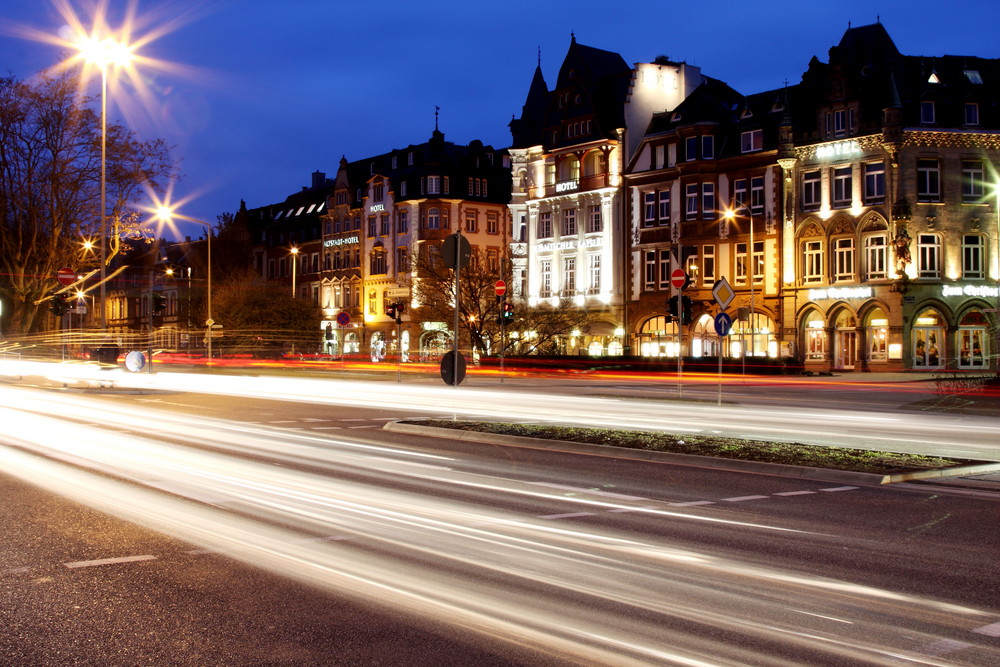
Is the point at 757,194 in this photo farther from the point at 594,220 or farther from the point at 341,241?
the point at 341,241

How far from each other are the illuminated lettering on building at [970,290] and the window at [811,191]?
305 inches

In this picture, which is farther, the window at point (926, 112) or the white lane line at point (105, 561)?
the window at point (926, 112)

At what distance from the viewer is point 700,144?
5838cm

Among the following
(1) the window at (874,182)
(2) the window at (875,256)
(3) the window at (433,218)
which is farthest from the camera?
(3) the window at (433,218)

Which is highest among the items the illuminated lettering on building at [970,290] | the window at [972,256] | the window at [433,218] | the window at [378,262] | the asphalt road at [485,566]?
the window at [433,218]

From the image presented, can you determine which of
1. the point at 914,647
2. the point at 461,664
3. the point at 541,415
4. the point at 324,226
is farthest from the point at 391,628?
the point at 324,226

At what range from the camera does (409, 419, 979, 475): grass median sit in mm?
13734

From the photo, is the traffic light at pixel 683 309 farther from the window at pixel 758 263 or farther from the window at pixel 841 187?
→ the window at pixel 758 263

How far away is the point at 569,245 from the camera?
218 feet

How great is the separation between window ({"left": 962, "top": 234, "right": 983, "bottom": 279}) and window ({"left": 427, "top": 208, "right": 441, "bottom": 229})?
1728 inches

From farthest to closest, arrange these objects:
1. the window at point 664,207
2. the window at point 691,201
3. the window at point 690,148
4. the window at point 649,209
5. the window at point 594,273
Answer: the window at point 594,273 < the window at point 649,209 < the window at point 664,207 < the window at point 690,148 < the window at point 691,201

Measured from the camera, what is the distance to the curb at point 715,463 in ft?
42.4

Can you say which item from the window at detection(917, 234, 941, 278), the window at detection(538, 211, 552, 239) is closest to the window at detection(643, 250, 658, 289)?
the window at detection(538, 211, 552, 239)

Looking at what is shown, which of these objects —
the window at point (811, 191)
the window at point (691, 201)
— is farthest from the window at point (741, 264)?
the window at point (811, 191)
